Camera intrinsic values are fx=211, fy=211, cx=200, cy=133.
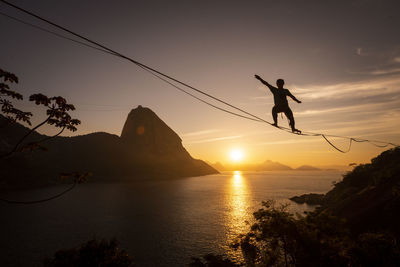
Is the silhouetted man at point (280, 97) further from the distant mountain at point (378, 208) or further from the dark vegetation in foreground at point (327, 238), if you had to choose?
the distant mountain at point (378, 208)

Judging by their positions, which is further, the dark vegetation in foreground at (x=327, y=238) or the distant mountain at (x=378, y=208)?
the distant mountain at (x=378, y=208)

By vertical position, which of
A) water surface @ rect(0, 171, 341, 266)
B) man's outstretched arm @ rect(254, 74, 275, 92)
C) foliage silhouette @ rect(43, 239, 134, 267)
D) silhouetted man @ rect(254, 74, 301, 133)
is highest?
man's outstretched arm @ rect(254, 74, 275, 92)

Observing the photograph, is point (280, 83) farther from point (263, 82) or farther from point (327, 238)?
point (327, 238)

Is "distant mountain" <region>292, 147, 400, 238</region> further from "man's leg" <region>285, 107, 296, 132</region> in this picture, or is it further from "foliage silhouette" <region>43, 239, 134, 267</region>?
"foliage silhouette" <region>43, 239, 134, 267</region>

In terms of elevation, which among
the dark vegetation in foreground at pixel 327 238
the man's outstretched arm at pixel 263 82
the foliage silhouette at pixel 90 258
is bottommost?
the foliage silhouette at pixel 90 258

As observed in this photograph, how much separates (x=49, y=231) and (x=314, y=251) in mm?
51257

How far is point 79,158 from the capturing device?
193m

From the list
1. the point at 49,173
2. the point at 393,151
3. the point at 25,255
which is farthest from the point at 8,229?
the point at 49,173

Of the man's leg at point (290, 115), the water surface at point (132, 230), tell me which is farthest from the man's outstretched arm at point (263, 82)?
the water surface at point (132, 230)

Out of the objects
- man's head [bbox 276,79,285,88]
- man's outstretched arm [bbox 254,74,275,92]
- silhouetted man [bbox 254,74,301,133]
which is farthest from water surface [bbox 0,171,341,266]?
man's head [bbox 276,79,285,88]

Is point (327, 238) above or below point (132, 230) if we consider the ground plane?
above

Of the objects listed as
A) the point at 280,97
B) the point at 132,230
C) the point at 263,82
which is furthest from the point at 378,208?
the point at 132,230

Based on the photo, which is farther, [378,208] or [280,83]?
[378,208]

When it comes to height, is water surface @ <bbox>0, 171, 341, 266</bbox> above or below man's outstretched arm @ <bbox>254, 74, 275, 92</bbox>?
below
